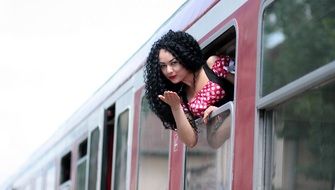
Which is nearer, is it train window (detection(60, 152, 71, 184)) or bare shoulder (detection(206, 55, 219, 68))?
bare shoulder (detection(206, 55, 219, 68))

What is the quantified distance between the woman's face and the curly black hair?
0.7 inches

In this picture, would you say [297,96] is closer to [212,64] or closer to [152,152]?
[212,64]

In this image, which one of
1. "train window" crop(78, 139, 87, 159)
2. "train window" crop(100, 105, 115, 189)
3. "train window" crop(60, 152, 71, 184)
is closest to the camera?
"train window" crop(100, 105, 115, 189)

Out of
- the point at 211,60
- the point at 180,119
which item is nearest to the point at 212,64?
the point at 211,60

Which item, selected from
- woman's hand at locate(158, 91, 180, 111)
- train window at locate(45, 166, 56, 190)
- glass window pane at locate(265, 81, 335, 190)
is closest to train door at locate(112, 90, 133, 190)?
woman's hand at locate(158, 91, 180, 111)

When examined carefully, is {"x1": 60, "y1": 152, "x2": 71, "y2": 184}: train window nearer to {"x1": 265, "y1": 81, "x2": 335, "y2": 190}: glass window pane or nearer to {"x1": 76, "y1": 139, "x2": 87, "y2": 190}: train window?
{"x1": 76, "y1": 139, "x2": 87, "y2": 190}: train window

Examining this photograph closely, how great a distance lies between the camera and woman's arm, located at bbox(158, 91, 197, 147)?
411 centimetres

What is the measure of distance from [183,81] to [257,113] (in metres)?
0.83

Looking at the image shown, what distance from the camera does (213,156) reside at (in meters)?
4.24

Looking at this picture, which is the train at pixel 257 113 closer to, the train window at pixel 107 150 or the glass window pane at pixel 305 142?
the glass window pane at pixel 305 142

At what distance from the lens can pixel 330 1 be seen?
9.77 ft

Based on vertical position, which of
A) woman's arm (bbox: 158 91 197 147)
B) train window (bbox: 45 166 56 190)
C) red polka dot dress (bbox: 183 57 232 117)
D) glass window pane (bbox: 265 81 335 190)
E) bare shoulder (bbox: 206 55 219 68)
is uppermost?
→ train window (bbox: 45 166 56 190)

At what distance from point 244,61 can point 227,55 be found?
1.62 feet

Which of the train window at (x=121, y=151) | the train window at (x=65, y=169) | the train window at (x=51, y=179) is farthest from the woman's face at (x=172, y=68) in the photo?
the train window at (x=51, y=179)
